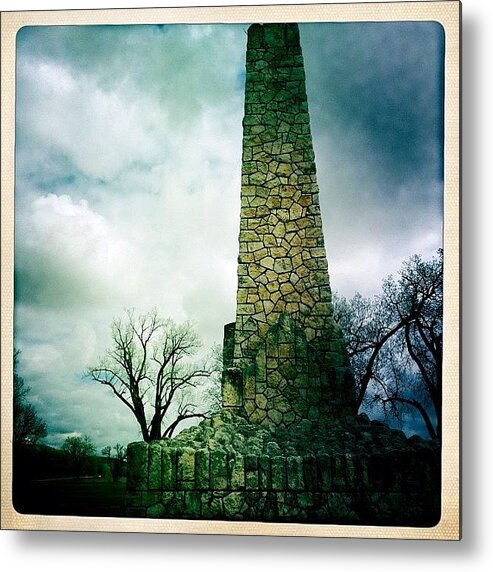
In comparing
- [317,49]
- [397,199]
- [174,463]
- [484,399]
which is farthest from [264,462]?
[317,49]

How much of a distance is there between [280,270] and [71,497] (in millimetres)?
→ 1198

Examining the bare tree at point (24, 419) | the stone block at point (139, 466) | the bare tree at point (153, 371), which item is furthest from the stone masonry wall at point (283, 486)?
the bare tree at point (24, 419)

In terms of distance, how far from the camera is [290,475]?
359cm

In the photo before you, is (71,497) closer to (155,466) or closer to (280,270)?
(155,466)

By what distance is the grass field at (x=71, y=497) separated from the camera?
3662 millimetres

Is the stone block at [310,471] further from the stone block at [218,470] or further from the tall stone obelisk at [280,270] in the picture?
the stone block at [218,470]

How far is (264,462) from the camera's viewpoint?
3.60m

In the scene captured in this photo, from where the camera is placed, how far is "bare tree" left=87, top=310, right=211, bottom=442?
3.65 m

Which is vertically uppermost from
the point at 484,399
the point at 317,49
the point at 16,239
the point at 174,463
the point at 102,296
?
the point at 317,49

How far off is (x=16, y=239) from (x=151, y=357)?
2.35 ft

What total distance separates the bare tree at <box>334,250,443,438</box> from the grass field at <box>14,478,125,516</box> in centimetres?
102

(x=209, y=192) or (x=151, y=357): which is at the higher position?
(x=209, y=192)

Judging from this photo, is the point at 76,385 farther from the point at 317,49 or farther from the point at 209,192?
the point at 317,49

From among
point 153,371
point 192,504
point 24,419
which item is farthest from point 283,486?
point 24,419
